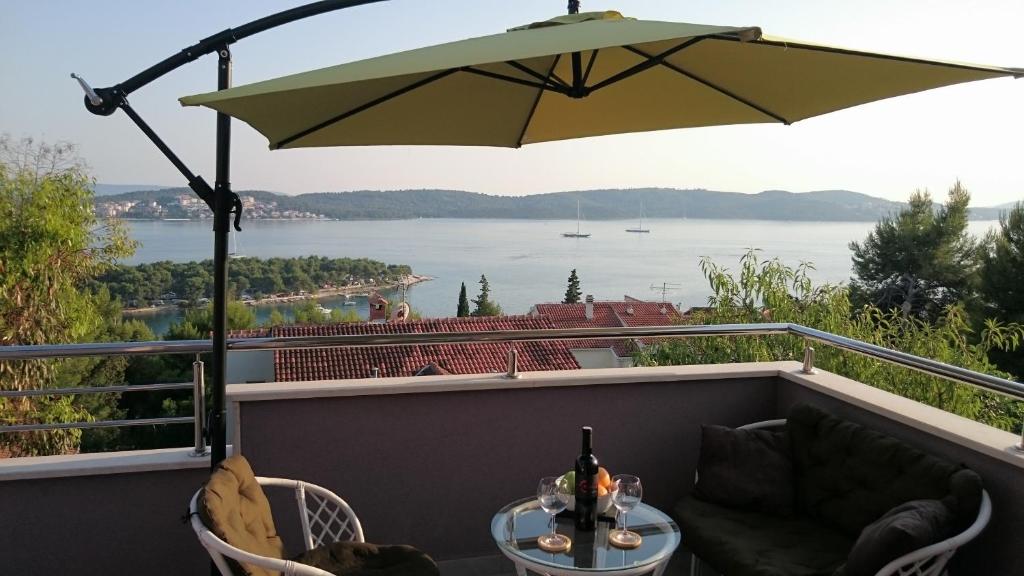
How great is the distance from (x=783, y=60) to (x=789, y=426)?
1.50m

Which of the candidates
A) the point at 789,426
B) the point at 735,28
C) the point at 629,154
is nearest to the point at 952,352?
the point at 789,426

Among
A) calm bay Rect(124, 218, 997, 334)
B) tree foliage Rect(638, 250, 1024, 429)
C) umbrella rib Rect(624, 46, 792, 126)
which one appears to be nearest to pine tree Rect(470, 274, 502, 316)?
calm bay Rect(124, 218, 997, 334)

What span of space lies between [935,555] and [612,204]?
22.9 meters

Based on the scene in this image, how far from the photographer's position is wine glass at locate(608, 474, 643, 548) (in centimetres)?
229

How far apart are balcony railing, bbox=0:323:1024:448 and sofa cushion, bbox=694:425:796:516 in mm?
515

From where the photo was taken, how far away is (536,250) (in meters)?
39.1

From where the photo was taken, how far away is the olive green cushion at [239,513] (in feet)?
6.25

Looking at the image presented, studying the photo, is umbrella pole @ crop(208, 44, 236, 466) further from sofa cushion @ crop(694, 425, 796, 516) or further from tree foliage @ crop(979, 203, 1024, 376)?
tree foliage @ crop(979, 203, 1024, 376)

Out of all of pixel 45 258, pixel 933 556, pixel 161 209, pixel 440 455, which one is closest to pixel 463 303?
pixel 45 258

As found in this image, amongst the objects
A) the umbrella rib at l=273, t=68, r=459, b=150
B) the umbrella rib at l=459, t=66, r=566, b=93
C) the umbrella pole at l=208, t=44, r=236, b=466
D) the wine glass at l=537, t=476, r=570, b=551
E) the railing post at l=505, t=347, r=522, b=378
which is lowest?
the wine glass at l=537, t=476, r=570, b=551

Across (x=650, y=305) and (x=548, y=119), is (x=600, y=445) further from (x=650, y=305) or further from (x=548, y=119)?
(x=650, y=305)

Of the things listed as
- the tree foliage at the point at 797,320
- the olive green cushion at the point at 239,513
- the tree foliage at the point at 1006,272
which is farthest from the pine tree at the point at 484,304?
the olive green cushion at the point at 239,513

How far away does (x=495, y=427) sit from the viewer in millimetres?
3098

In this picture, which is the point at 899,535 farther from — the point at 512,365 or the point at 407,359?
the point at 407,359
